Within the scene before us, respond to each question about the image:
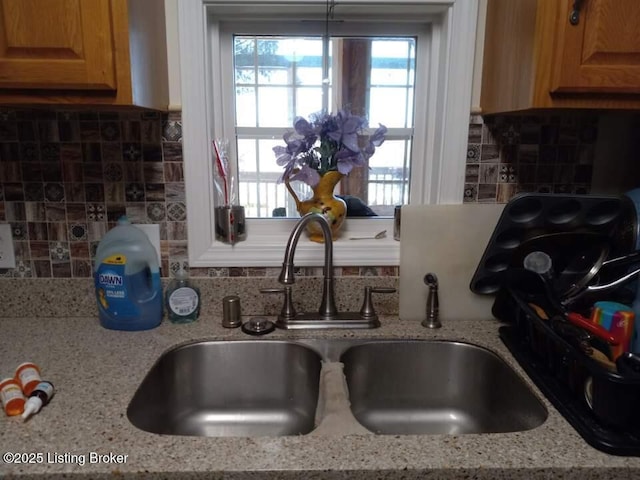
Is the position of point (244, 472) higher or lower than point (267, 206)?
lower

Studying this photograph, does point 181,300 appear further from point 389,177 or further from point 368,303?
point 389,177

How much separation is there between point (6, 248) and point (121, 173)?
1.25ft

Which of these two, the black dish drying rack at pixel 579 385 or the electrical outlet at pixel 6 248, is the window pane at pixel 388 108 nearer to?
the black dish drying rack at pixel 579 385

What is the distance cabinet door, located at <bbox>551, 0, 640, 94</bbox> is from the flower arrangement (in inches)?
18.3

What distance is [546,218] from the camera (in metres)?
1.09

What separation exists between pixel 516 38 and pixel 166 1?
84 centimetres

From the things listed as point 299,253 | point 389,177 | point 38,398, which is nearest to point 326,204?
point 299,253

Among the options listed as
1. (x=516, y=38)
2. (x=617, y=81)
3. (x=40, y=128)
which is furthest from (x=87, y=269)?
(x=617, y=81)

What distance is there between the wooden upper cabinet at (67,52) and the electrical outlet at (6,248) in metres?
0.47

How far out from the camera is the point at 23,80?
841mm

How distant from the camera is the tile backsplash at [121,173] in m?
1.16

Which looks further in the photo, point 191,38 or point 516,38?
point 191,38

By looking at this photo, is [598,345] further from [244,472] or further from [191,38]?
Answer: [191,38]

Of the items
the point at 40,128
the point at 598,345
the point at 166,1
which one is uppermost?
the point at 166,1
